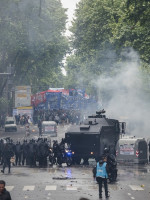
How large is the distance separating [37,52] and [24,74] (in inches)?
267

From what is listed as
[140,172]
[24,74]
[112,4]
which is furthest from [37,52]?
[140,172]

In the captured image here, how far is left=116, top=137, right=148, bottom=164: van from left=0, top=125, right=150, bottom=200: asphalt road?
143 centimetres

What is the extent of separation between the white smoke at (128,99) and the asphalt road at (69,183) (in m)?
29.3

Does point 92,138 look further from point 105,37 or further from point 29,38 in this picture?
point 29,38

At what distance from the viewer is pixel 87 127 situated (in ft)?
132

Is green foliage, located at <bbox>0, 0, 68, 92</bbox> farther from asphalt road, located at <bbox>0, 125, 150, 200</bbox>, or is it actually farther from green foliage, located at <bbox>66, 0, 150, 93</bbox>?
asphalt road, located at <bbox>0, 125, 150, 200</bbox>

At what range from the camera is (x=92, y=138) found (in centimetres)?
3972

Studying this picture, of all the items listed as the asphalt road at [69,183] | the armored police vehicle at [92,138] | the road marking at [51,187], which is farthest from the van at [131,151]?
the road marking at [51,187]

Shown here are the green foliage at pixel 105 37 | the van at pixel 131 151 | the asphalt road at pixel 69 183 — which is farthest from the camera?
the green foliage at pixel 105 37

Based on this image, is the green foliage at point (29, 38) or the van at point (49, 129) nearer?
the van at point (49, 129)

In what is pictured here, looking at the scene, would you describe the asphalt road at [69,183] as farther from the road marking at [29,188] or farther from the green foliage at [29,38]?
the green foliage at [29,38]

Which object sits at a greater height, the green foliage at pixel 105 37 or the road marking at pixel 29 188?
the green foliage at pixel 105 37

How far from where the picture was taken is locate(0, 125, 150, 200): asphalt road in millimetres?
24469

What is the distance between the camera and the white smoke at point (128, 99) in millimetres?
67812
